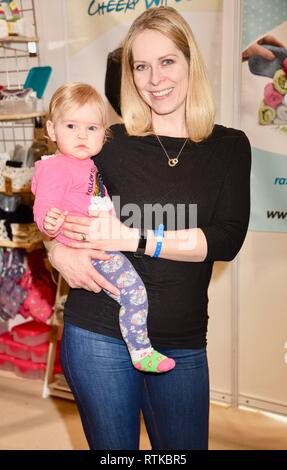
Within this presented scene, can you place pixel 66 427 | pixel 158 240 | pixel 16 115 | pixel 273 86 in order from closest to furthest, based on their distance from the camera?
pixel 158 240, pixel 273 86, pixel 66 427, pixel 16 115

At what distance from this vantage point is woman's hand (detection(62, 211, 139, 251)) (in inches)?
56.0

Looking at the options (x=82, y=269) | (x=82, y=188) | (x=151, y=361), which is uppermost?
(x=82, y=188)

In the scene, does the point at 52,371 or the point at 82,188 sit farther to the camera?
the point at 52,371

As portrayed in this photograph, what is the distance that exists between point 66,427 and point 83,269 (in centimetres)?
171

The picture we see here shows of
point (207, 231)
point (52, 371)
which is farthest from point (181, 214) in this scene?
point (52, 371)

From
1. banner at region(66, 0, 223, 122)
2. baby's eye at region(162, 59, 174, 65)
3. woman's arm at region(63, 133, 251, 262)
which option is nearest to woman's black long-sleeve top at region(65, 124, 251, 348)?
woman's arm at region(63, 133, 251, 262)

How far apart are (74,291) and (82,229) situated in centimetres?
20

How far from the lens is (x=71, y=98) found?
4.94 ft

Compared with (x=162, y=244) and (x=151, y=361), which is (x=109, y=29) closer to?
(x=162, y=244)

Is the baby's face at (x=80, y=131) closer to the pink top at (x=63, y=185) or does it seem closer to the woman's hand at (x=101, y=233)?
the pink top at (x=63, y=185)

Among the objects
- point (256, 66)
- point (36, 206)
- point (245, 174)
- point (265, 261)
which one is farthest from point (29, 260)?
point (245, 174)

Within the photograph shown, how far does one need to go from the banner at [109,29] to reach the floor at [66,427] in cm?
165

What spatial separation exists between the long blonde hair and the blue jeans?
60cm
